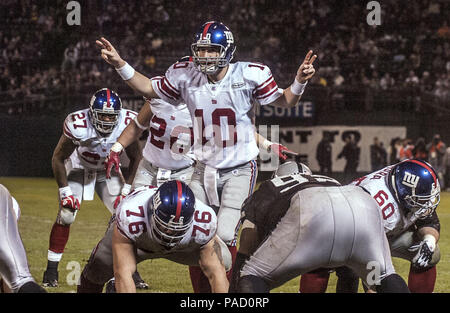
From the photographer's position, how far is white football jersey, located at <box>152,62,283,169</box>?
201 inches

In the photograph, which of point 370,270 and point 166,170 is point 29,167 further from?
point 370,270

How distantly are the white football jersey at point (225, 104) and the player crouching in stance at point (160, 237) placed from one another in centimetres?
77

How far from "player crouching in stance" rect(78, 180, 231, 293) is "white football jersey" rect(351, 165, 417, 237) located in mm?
Result: 984

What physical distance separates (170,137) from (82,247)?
95.6 inches

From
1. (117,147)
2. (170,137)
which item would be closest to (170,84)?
(117,147)

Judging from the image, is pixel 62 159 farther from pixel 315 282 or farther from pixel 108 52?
pixel 315 282

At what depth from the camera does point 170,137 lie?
20.1 ft

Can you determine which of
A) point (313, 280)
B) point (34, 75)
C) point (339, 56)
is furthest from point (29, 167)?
point (313, 280)

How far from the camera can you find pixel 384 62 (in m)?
18.7

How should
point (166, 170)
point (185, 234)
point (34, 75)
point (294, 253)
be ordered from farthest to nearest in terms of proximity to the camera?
point (34, 75) < point (166, 170) < point (185, 234) < point (294, 253)

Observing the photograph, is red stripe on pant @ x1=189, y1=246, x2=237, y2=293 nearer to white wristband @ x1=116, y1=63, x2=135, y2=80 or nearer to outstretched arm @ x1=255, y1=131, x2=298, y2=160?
outstretched arm @ x1=255, y1=131, x2=298, y2=160

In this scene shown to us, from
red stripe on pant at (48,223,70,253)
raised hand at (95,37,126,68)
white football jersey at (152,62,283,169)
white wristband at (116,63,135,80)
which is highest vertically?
raised hand at (95,37,126,68)

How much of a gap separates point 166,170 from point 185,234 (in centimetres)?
205

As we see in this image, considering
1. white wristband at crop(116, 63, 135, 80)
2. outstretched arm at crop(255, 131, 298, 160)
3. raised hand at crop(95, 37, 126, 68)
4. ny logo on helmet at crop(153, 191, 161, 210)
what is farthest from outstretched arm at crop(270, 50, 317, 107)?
ny logo on helmet at crop(153, 191, 161, 210)
